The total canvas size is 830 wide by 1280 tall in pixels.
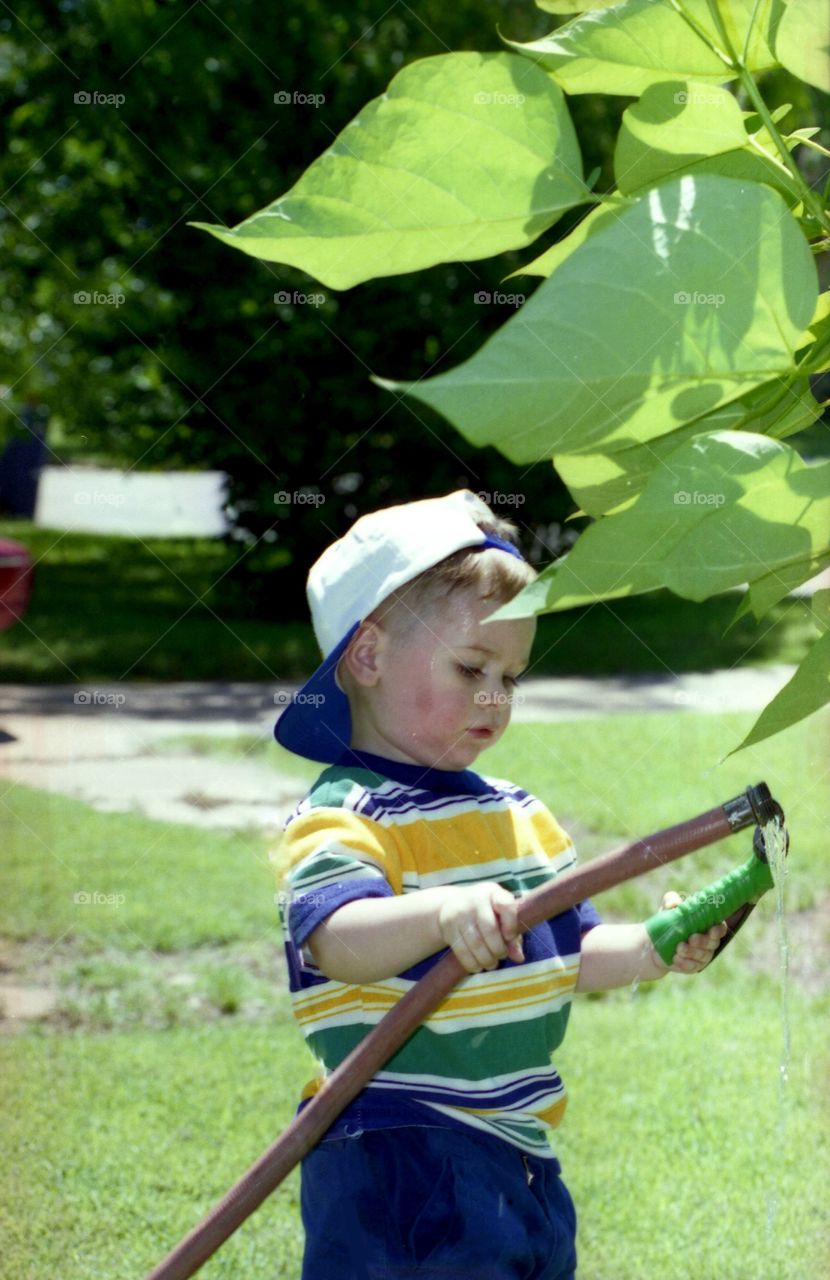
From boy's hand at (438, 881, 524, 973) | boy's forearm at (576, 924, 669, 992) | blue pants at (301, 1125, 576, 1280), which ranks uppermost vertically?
boy's hand at (438, 881, 524, 973)

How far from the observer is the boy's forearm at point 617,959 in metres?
1.79

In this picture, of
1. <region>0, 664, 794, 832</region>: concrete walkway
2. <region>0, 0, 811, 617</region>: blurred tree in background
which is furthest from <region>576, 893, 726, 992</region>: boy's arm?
<region>0, 0, 811, 617</region>: blurred tree in background

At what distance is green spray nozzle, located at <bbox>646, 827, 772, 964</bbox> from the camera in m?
1.35

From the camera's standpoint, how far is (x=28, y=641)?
30.6 ft

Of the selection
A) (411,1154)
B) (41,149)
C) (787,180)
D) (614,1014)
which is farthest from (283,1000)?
(41,149)

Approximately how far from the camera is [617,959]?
1.80m

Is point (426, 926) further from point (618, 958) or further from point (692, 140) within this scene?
point (692, 140)

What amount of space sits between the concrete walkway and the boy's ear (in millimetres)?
3351

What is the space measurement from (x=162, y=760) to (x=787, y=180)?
5.79 metres

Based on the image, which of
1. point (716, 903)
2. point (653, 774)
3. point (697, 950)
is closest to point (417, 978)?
point (697, 950)

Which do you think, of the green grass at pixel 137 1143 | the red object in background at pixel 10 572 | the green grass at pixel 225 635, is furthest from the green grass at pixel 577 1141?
the red object in background at pixel 10 572

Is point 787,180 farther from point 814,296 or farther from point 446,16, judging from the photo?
point 446,16

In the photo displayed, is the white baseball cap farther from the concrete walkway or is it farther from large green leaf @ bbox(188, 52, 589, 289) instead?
the concrete walkway

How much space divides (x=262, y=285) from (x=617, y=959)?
752 centimetres
